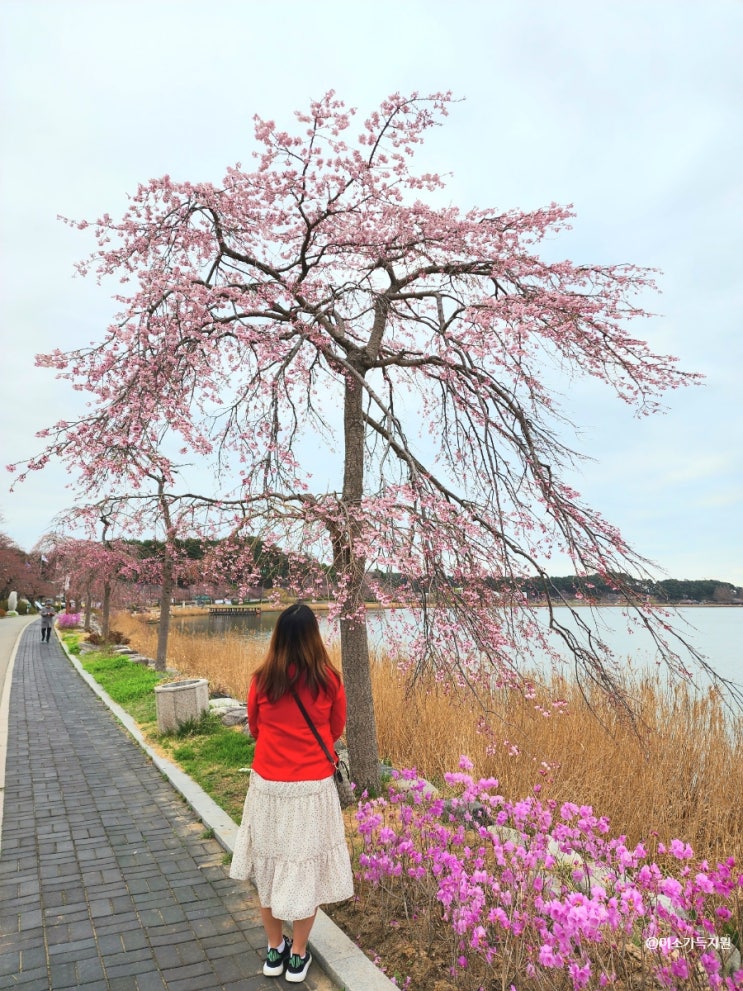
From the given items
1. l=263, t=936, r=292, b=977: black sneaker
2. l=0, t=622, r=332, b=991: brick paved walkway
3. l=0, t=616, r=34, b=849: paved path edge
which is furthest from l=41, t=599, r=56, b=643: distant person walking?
l=263, t=936, r=292, b=977: black sneaker

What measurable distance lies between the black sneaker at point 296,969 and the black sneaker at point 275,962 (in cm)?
5

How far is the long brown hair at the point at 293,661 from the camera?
3.29 meters

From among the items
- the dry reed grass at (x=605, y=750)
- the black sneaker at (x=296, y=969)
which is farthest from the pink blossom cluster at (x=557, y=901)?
the dry reed grass at (x=605, y=750)

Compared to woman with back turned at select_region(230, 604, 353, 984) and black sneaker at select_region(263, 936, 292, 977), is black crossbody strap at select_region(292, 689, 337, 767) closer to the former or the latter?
woman with back turned at select_region(230, 604, 353, 984)

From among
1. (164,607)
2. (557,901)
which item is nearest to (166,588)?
(164,607)

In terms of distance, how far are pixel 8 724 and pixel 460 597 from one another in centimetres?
891

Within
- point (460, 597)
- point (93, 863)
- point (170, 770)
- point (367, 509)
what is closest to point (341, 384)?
point (367, 509)

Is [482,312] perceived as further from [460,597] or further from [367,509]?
[460,597]

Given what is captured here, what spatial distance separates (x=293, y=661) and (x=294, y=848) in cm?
93

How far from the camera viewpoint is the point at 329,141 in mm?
6629

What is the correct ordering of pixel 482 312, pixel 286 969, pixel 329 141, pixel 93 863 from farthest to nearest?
pixel 329 141 < pixel 482 312 < pixel 93 863 < pixel 286 969

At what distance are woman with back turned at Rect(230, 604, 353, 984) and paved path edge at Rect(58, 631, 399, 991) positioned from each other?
0.48 ft

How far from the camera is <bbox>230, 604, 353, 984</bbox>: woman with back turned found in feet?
10.6

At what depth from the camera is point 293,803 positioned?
10.7 ft
